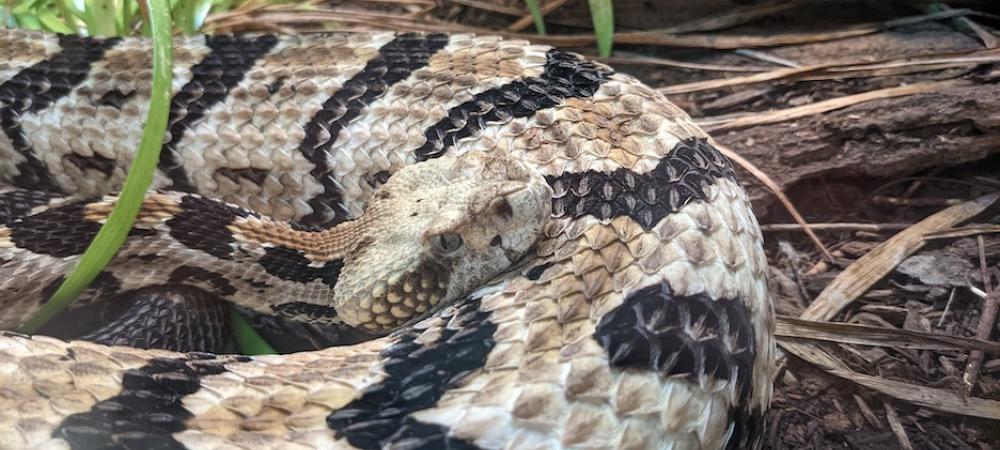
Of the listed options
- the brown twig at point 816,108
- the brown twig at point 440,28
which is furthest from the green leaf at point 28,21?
the brown twig at point 816,108

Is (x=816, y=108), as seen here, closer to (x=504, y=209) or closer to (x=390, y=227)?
(x=504, y=209)

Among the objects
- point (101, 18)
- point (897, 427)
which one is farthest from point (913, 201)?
point (101, 18)

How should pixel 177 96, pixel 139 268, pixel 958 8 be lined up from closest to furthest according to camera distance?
pixel 139 268
pixel 177 96
pixel 958 8

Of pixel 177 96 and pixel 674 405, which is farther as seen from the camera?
pixel 177 96

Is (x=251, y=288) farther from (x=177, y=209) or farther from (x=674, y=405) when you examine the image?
(x=674, y=405)

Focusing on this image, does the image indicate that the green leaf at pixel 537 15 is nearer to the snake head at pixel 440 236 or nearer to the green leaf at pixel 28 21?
the snake head at pixel 440 236

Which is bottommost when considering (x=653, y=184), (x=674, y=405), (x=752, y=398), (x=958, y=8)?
(x=752, y=398)

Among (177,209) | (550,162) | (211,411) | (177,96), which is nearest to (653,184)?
(550,162)
